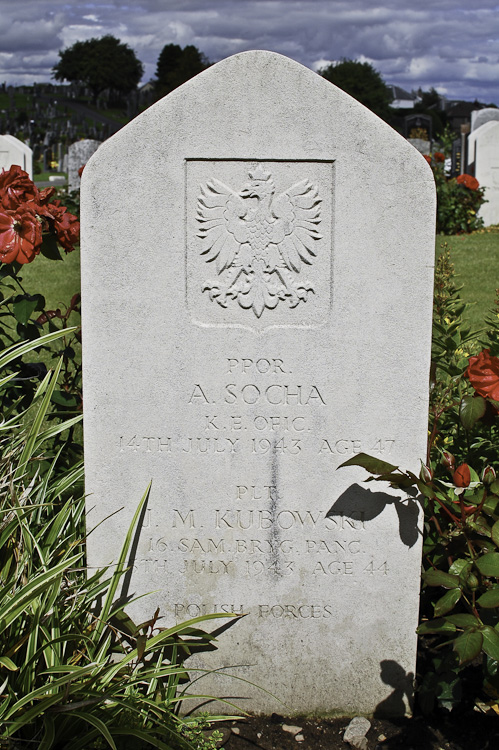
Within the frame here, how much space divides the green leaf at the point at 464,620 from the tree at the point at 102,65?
85426 millimetres

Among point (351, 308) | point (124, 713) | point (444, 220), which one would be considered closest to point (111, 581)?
point (124, 713)

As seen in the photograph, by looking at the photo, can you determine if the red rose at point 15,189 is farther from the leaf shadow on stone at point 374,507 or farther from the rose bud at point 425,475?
the rose bud at point 425,475

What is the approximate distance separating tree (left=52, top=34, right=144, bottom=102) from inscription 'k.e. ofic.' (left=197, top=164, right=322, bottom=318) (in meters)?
84.6

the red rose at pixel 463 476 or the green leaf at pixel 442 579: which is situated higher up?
the red rose at pixel 463 476

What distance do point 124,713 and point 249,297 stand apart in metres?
1.41

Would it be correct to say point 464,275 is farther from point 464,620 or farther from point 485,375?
point 464,620

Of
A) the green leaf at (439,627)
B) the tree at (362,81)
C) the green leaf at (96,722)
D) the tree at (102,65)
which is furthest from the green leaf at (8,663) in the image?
the tree at (102,65)

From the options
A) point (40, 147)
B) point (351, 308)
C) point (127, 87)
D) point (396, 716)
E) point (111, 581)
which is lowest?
point (396, 716)

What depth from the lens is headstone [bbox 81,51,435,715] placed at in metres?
2.44

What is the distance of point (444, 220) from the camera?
495 inches

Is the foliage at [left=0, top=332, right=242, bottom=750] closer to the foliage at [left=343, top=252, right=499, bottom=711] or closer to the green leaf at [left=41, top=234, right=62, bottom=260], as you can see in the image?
the green leaf at [left=41, top=234, right=62, bottom=260]

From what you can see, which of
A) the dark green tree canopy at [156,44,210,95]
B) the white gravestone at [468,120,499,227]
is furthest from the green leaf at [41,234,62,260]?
the dark green tree canopy at [156,44,210,95]

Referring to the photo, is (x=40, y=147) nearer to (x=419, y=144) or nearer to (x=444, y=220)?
(x=419, y=144)

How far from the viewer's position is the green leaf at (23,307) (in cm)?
301
